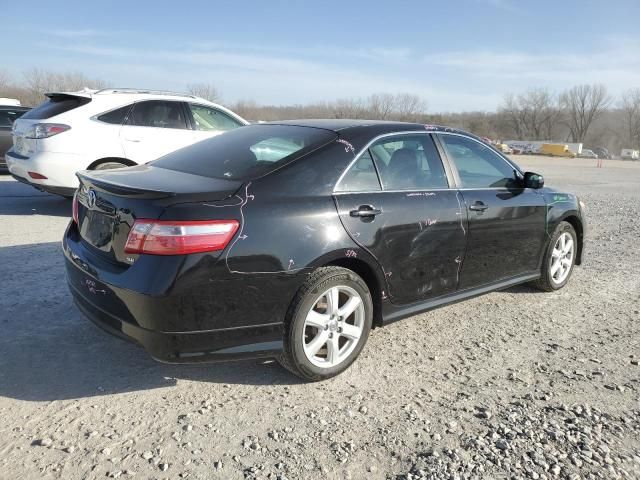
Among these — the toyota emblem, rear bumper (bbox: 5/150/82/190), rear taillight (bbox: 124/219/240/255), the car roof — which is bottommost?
rear bumper (bbox: 5/150/82/190)

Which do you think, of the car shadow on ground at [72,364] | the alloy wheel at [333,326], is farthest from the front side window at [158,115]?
the alloy wheel at [333,326]

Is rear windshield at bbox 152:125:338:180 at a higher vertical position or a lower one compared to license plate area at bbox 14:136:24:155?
higher

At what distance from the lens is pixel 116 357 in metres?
3.41

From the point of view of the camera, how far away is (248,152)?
350 cm

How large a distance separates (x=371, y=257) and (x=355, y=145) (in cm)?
76

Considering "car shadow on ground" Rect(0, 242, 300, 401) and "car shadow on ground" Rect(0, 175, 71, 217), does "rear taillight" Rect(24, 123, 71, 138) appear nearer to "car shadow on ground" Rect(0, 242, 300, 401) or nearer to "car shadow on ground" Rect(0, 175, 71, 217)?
"car shadow on ground" Rect(0, 175, 71, 217)

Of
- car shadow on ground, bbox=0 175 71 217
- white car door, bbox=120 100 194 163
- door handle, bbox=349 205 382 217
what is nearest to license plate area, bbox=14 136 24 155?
car shadow on ground, bbox=0 175 71 217

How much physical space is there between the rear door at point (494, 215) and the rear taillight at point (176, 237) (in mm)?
2076

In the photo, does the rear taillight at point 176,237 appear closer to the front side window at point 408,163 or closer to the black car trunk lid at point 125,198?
the black car trunk lid at point 125,198

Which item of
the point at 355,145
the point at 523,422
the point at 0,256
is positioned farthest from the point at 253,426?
the point at 0,256

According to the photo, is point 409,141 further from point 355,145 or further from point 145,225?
point 145,225

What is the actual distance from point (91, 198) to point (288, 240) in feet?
4.04

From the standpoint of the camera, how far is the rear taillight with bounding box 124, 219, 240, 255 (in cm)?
264

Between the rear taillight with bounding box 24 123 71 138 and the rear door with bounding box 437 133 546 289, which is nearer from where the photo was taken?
the rear door with bounding box 437 133 546 289
